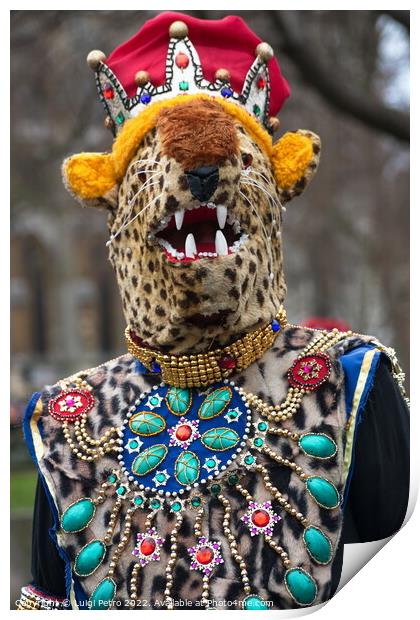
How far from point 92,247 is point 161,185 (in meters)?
9.15

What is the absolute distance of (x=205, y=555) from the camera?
218 cm

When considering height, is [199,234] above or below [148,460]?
above

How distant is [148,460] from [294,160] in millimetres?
888

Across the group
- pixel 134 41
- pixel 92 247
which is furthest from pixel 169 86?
pixel 92 247

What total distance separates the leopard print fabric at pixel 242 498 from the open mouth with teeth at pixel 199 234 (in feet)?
1.17

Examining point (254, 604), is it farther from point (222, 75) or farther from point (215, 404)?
point (222, 75)

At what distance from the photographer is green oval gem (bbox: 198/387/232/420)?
2303 mm

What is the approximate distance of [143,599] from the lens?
2.22 meters

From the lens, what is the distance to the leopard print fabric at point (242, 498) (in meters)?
2.16

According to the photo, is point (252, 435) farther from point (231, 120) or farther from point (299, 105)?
point (299, 105)

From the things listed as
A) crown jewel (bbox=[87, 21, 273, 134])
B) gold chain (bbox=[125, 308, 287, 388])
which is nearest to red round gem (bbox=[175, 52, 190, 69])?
crown jewel (bbox=[87, 21, 273, 134])

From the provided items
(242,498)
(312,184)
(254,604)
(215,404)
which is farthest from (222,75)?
(312,184)

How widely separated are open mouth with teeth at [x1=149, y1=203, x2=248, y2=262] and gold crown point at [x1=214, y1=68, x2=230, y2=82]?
0.42m

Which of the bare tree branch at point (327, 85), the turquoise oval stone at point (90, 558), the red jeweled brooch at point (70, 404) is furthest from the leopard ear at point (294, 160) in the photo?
the bare tree branch at point (327, 85)
